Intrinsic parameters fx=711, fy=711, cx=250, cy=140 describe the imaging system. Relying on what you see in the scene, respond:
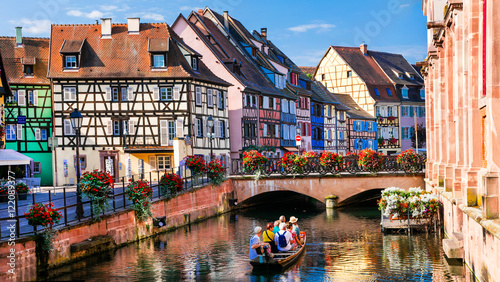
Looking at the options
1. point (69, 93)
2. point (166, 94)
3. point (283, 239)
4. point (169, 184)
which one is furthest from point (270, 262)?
point (69, 93)

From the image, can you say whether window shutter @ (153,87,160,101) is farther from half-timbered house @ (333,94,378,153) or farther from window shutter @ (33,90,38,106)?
half-timbered house @ (333,94,378,153)

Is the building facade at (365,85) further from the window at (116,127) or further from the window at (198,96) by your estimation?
the window at (116,127)

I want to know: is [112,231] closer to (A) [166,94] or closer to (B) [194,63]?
(A) [166,94]

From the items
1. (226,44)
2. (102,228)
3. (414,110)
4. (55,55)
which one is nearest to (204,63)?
(226,44)

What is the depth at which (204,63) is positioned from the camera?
177ft

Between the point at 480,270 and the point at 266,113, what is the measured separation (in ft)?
142

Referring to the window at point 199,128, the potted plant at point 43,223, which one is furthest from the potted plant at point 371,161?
the potted plant at point 43,223

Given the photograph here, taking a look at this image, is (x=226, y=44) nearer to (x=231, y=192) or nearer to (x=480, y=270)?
(x=231, y=192)

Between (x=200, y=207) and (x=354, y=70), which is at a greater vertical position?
(x=354, y=70)

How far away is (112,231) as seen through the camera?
26.0 metres

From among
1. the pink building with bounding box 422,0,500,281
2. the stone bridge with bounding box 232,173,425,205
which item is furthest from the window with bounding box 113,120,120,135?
the pink building with bounding box 422,0,500,281

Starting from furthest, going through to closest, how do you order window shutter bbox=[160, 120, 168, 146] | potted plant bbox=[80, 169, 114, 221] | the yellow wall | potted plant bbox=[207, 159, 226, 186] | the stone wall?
1. the yellow wall
2. window shutter bbox=[160, 120, 168, 146]
3. potted plant bbox=[207, 159, 226, 186]
4. potted plant bbox=[80, 169, 114, 221]
5. the stone wall

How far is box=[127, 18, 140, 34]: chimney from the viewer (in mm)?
48812

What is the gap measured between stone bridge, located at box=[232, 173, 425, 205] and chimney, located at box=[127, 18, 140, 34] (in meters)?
13.4
